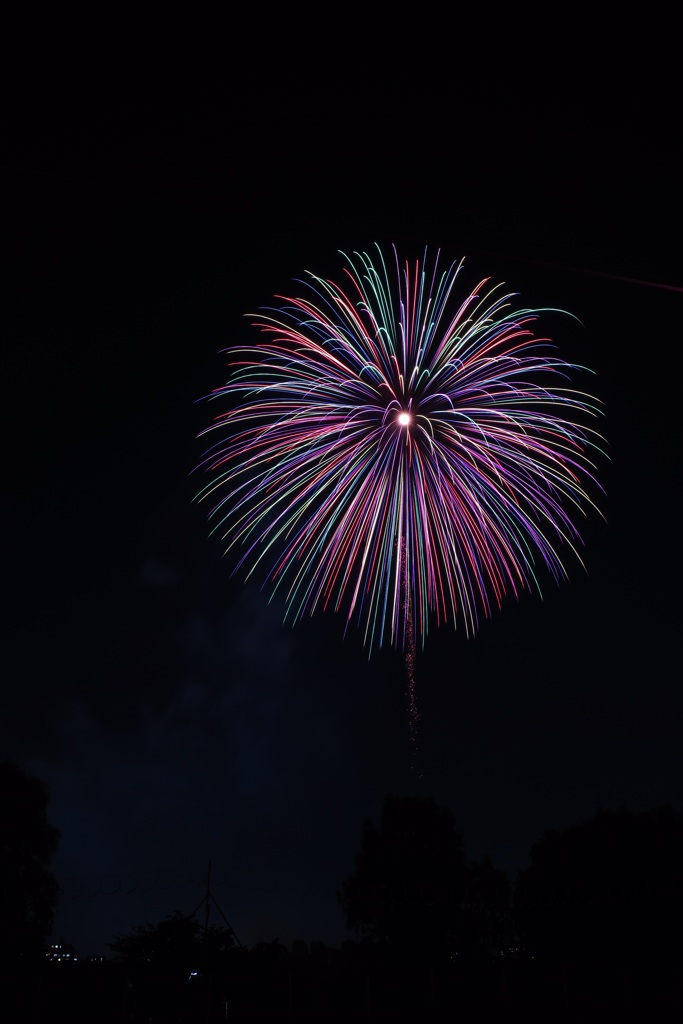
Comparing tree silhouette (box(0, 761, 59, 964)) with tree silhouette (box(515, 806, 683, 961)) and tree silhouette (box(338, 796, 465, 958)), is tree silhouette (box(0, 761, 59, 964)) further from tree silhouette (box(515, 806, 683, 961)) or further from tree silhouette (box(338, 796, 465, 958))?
tree silhouette (box(515, 806, 683, 961))

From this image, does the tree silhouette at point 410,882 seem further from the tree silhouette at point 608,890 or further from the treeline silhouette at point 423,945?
the tree silhouette at point 608,890

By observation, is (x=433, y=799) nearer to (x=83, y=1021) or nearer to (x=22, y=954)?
(x=22, y=954)

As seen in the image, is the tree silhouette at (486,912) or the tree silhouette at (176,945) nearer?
the tree silhouette at (176,945)

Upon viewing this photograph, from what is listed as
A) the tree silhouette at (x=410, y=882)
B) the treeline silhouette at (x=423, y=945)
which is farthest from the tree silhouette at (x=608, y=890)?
the tree silhouette at (x=410, y=882)

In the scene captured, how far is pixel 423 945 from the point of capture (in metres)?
44.2

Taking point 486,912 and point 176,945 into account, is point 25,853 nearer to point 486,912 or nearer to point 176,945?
point 176,945

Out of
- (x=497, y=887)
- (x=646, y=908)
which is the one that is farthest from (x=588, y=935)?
(x=497, y=887)

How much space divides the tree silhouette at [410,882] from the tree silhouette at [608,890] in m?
4.36

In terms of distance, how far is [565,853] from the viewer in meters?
46.9

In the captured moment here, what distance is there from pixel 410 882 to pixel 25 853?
2158 centimetres

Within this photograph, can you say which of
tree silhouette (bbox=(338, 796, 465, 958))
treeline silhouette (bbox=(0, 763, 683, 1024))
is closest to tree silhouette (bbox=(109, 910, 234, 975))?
treeline silhouette (bbox=(0, 763, 683, 1024))

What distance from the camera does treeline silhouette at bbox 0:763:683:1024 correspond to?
2250 centimetres

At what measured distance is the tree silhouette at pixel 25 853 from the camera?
35719 mm

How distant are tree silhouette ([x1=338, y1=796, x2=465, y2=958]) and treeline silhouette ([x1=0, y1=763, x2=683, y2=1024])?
0.08 meters
